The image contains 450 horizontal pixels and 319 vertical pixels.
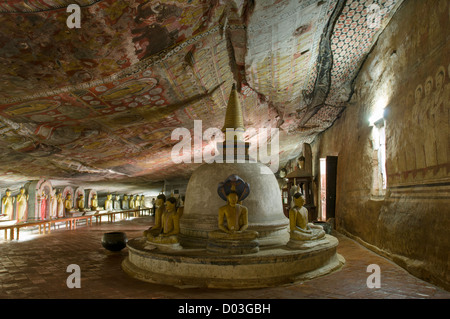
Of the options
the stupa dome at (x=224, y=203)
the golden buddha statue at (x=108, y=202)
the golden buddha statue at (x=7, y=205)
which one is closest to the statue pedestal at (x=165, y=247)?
the stupa dome at (x=224, y=203)

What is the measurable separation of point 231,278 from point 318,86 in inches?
256

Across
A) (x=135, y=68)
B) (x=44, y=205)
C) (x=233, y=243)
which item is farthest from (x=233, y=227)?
(x=44, y=205)

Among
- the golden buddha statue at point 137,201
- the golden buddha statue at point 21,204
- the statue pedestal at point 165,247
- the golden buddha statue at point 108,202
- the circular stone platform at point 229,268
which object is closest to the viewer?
the circular stone platform at point 229,268

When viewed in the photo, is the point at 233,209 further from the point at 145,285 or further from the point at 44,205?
the point at 44,205

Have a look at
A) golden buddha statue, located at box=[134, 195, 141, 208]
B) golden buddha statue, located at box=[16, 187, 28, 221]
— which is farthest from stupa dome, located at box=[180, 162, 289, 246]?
golden buddha statue, located at box=[134, 195, 141, 208]

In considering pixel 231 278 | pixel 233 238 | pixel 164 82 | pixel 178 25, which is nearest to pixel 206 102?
pixel 164 82

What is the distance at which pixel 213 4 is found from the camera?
4.78 metres

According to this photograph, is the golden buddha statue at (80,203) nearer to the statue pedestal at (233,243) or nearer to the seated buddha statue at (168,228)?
the seated buddha statue at (168,228)

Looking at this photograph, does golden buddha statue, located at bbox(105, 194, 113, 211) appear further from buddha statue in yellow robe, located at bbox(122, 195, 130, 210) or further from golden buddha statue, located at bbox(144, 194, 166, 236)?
golden buddha statue, located at bbox(144, 194, 166, 236)

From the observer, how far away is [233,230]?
15.7ft

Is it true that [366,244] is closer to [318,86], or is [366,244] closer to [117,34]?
[318,86]

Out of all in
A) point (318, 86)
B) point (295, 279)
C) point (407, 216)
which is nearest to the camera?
point (295, 279)

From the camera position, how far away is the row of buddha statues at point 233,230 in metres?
4.63

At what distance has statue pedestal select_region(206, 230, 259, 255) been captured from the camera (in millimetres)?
4531
